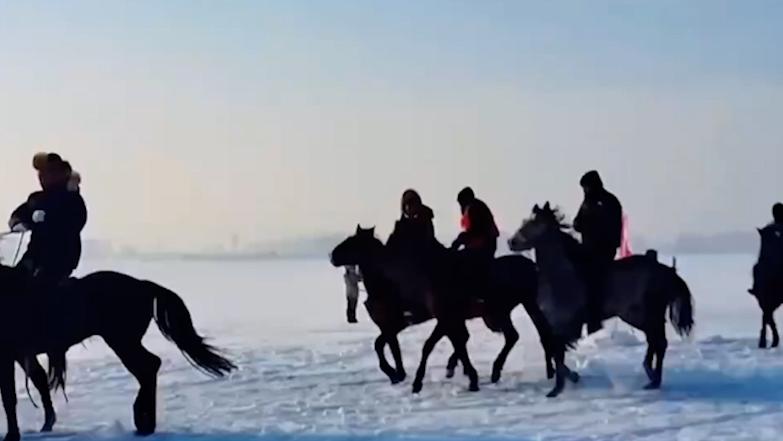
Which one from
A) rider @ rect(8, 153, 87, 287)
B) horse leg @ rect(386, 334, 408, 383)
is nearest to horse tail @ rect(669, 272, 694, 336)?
horse leg @ rect(386, 334, 408, 383)

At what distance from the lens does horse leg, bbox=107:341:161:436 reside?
9273 mm

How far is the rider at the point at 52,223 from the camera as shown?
30.3 feet

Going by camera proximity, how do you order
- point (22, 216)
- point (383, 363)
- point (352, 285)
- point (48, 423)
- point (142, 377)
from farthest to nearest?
point (352, 285) < point (383, 363) < point (48, 423) < point (22, 216) < point (142, 377)

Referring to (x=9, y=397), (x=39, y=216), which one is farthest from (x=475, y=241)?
(x=9, y=397)

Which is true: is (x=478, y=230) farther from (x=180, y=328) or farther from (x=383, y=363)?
(x=180, y=328)

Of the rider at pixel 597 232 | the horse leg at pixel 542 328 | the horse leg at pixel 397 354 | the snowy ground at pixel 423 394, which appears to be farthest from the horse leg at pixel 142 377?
the rider at pixel 597 232

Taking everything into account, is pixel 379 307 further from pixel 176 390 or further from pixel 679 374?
pixel 679 374

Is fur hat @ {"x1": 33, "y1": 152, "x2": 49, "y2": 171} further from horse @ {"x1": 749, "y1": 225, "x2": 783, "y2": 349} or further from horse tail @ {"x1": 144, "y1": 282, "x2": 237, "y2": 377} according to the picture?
horse @ {"x1": 749, "y1": 225, "x2": 783, "y2": 349}

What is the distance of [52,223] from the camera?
9.26m

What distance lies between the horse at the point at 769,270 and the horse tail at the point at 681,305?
348cm

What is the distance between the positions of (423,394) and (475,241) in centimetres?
153

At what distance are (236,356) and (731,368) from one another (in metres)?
5.56

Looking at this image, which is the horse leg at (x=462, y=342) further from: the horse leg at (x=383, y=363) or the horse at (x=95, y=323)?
the horse at (x=95, y=323)

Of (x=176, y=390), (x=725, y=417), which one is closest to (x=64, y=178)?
(x=176, y=390)
